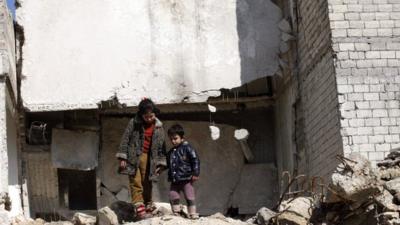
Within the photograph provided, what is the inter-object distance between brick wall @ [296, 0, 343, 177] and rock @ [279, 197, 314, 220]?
1733 millimetres

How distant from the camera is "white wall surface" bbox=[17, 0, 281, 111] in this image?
48.1ft

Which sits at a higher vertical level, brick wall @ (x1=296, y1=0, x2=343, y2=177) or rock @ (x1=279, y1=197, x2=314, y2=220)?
brick wall @ (x1=296, y1=0, x2=343, y2=177)

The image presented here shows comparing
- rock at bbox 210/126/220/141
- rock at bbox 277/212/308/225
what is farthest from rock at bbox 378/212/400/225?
rock at bbox 210/126/220/141

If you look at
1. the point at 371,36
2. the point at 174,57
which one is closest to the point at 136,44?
the point at 174,57

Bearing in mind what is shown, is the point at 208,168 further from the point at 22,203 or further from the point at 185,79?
the point at 22,203

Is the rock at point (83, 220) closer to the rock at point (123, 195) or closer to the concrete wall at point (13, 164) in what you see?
the concrete wall at point (13, 164)

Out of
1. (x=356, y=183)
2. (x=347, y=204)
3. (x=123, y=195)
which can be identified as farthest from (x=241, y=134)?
(x=356, y=183)

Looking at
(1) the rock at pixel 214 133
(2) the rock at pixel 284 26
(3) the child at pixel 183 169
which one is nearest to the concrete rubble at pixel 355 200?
(3) the child at pixel 183 169

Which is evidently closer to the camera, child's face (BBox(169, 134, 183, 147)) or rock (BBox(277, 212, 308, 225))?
rock (BBox(277, 212, 308, 225))

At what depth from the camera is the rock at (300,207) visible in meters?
10.0

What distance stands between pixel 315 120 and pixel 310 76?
678 mm

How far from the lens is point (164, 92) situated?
48.6ft

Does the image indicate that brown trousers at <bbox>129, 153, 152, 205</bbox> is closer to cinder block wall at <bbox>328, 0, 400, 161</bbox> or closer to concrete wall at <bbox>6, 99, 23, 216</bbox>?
cinder block wall at <bbox>328, 0, 400, 161</bbox>

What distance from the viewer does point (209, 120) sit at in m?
16.1
